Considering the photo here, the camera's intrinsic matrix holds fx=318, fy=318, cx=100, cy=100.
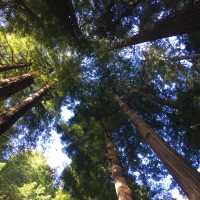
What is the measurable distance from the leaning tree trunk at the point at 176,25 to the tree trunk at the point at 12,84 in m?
4.48

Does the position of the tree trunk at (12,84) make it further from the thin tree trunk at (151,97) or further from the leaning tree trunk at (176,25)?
the leaning tree trunk at (176,25)

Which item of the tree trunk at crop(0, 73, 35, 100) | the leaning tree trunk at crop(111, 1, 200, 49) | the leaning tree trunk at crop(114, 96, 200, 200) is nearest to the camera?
the leaning tree trunk at crop(114, 96, 200, 200)

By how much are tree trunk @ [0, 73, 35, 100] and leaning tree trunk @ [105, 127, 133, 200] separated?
148 inches

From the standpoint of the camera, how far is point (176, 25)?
8.27 metres

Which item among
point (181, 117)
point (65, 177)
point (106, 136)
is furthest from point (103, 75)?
point (65, 177)

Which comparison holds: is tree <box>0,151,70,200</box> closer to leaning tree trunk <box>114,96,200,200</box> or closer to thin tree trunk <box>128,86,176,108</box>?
thin tree trunk <box>128,86,176,108</box>

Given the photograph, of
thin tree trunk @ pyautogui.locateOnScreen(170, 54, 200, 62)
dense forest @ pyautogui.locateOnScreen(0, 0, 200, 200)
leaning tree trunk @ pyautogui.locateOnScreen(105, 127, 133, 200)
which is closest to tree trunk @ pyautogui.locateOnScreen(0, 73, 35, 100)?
dense forest @ pyautogui.locateOnScreen(0, 0, 200, 200)

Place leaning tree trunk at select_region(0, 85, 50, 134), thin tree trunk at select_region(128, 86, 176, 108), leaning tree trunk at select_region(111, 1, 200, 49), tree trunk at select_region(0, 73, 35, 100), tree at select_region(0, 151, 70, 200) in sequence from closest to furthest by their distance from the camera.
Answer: leaning tree trunk at select_region(0, 85, 50, 134)
leaning tree trunk at select_region(111, 1, 200, 49)
tree trunk at select_region(0, 73, 35, 100)
thin tree trunk at select_region(128, 86, 176, 108)
tree at select_region(0, 151, 70, 200)

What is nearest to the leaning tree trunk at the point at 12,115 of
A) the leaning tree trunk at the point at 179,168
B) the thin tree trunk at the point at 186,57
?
the leaning tree trunk at the point at 179,168

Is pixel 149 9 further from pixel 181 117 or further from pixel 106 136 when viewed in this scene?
pixel 106 136

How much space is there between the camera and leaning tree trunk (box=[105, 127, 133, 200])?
7802 millimetres

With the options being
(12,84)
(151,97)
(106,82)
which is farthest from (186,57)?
(12,84)

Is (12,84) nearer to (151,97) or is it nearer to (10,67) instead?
(10,67)

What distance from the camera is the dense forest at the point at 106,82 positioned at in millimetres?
10430
